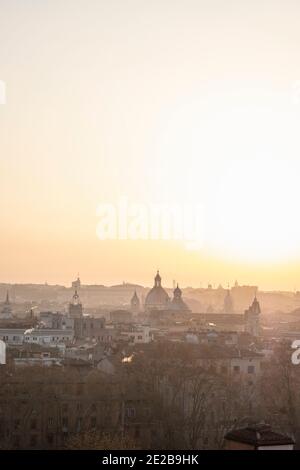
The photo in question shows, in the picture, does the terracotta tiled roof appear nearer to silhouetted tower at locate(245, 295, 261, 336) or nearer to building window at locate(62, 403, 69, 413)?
building window at locate(62, 403, 69, 413)

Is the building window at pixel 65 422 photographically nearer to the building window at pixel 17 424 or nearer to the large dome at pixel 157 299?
the building window at pixel 17 424

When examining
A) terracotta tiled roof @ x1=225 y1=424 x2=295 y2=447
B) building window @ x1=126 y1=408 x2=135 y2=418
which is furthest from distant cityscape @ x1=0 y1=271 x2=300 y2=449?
terracotta tiled roof @ x1=225 y1=424 x2=295 y2=447

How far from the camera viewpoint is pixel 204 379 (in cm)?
4234

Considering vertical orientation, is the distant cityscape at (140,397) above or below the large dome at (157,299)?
below

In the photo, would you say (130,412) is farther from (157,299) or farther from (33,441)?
(157,299)

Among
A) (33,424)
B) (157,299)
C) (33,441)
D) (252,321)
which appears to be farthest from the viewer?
(157,299)

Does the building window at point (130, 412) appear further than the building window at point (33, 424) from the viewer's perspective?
Yes

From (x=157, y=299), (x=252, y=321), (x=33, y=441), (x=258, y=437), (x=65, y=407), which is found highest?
(x=157, y=299)

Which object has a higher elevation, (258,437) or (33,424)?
(258,437)

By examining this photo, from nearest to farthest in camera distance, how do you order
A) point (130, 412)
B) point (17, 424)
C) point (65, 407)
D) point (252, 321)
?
point (17, 424)
point (65, 407)
point (130, 412)
point (252, 321)

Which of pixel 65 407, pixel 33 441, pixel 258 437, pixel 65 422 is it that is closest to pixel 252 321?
pixel 65 407

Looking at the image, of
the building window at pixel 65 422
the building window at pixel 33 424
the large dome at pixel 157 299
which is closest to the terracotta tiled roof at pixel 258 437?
the building window at pixel 65 422

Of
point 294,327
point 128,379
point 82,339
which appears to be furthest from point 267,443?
point 294,327

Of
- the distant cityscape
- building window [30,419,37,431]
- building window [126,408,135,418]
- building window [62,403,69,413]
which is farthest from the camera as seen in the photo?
building window [126,408,135,418]
